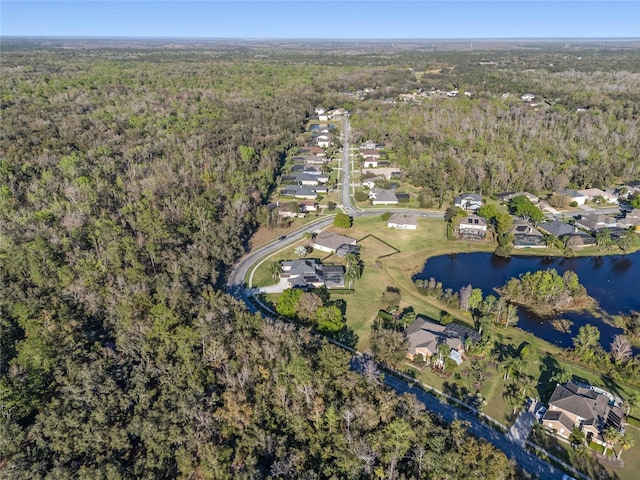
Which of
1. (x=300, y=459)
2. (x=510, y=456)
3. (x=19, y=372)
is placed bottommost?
(x=510, y=456)

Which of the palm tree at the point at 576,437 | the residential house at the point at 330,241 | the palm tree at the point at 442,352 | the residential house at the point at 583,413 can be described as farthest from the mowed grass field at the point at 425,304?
the palm tree at the point at 576,437

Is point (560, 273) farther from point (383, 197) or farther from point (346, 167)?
point (346, 167)

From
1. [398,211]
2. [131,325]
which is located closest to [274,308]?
[131,325]

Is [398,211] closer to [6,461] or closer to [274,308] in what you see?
[274,308]

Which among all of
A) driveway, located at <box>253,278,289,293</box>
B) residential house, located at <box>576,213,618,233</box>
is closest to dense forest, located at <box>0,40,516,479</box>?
driveway, located at <box>253,278,289,293</box>

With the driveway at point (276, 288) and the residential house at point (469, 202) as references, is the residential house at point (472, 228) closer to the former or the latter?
the residential house at point (469, 202)

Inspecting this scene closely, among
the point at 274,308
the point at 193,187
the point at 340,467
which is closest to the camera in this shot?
the point at 340,467
